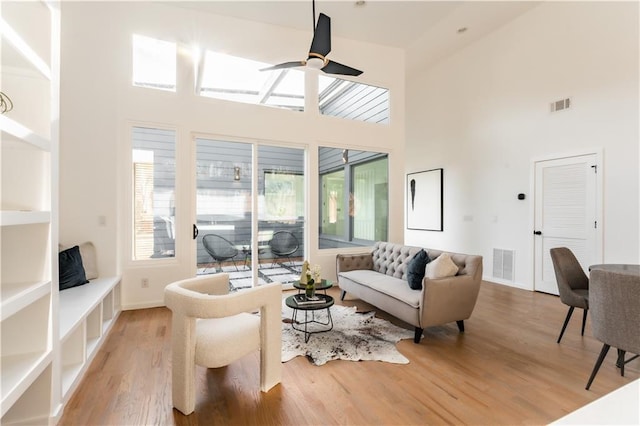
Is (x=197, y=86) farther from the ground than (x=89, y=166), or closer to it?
farther from the ground

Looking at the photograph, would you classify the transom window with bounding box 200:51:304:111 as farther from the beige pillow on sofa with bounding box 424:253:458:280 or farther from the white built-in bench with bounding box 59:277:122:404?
the beige pillow on sofa with bounding box 424:253:458:280

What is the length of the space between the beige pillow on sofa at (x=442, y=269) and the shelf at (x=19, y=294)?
313cm

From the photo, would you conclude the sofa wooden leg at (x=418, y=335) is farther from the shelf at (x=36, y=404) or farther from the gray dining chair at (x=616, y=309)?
the shelf at (x=36, y=404)

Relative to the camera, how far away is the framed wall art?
7121 mm

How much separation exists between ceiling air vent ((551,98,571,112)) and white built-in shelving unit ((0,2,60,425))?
6216 mm

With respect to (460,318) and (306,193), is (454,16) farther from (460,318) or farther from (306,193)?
(460,318)

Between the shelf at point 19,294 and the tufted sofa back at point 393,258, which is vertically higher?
the shelf at point 19,294

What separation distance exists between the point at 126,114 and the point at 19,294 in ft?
10.4

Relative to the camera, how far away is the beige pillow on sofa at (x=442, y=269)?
3178 mm

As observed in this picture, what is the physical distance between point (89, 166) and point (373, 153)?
4.48 m

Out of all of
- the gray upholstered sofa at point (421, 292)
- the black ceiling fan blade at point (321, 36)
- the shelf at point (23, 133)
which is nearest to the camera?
the shelf at point (23, 133)

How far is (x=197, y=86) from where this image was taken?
14.8ft

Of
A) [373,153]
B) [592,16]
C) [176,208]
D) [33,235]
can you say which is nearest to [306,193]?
[373,153]

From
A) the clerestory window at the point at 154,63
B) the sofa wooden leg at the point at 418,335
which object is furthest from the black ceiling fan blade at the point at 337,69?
the sofa wooden leg at the point at 418,335
